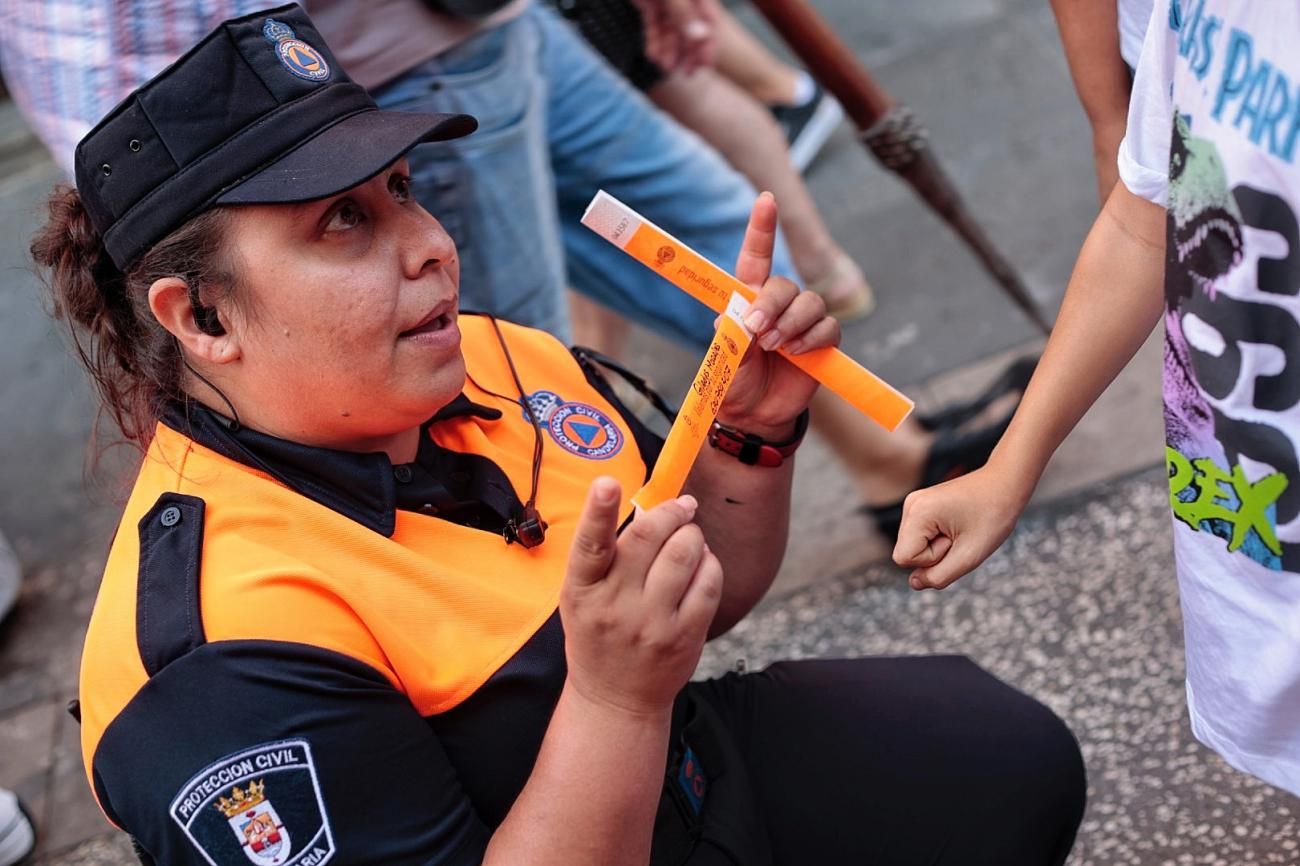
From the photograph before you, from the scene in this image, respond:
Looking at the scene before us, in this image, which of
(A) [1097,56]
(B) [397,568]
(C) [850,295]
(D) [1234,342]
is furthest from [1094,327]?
(C) [850,295]

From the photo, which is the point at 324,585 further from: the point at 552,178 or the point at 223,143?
the point at 552,178

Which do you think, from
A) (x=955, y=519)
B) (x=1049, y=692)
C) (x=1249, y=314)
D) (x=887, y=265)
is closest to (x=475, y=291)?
(x=955, y=519)

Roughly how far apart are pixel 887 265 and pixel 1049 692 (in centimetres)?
172

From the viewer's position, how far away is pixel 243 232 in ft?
4.87

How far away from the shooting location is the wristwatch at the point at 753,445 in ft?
5.97

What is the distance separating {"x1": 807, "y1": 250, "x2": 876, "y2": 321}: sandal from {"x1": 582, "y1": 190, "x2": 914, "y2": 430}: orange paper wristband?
210 centimetres

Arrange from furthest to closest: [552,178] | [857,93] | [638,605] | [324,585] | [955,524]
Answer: [857,93] → [552,178] → [955,524] → [324,585] → [638,605]

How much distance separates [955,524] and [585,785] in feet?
1.56

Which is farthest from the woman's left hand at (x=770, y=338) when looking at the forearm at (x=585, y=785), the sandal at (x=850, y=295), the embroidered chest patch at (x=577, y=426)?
the sandal at (x=850, y=295)

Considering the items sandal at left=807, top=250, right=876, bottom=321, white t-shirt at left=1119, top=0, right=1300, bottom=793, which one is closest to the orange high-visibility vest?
white t-shirt at left=1119, top=0, right=1300, bottom=793

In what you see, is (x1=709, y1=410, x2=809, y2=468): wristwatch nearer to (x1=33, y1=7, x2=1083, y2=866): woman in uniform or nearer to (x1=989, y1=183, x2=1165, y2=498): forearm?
(x1=33, y1=7, x2=1083, y2=866): woman in uniform

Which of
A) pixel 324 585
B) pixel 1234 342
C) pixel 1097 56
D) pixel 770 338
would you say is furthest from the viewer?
pixel 1097 56

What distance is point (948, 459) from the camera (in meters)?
3.02

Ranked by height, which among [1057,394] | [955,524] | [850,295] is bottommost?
[850,295]
